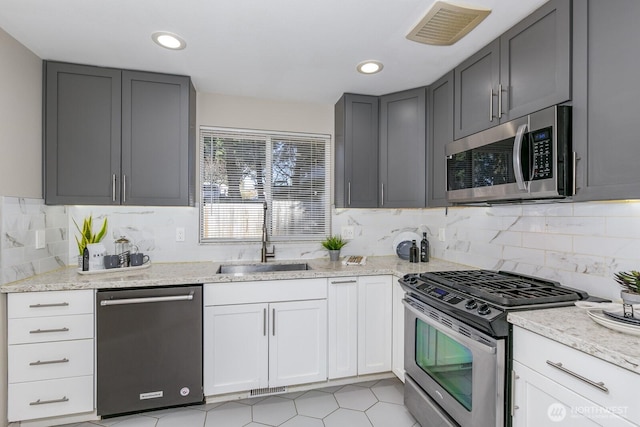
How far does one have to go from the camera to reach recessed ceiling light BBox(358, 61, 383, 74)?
7.26 feet

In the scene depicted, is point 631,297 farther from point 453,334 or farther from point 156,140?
point 156,140

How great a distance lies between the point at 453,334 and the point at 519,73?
1406 millimetres

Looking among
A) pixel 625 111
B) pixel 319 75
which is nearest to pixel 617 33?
pixel 625 111

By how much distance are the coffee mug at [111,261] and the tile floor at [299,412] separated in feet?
3.18

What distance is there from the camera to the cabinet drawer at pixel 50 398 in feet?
6.06

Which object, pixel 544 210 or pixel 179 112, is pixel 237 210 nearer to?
pixel 179 112

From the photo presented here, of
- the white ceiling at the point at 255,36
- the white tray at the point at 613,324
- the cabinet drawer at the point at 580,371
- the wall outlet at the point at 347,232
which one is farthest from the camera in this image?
the wall outlet at the point at 347,232

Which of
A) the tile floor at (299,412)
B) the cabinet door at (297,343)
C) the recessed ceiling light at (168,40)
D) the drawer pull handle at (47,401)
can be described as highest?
the recessed ceiling light at (168,40)

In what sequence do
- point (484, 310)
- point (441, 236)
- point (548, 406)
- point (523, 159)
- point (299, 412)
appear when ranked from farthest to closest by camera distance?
point (441, 236), point (299, 412), point (523, 159), point (484, 310), point (548, 406)

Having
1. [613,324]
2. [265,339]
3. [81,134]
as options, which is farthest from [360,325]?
[81,134]

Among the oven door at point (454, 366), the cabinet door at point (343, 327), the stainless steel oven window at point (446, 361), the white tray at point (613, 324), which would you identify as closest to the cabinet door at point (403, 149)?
the cabinet door at point (343, 327)

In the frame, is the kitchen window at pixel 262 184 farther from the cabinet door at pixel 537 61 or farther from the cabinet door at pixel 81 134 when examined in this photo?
the cabinet door at pixel 537 61

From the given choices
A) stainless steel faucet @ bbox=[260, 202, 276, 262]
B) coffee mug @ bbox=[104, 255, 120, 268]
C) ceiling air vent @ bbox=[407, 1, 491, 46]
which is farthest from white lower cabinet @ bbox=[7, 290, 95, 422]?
ceiling air vent @ bbox=[407, 1, 491, 46]

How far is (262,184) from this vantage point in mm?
2934
